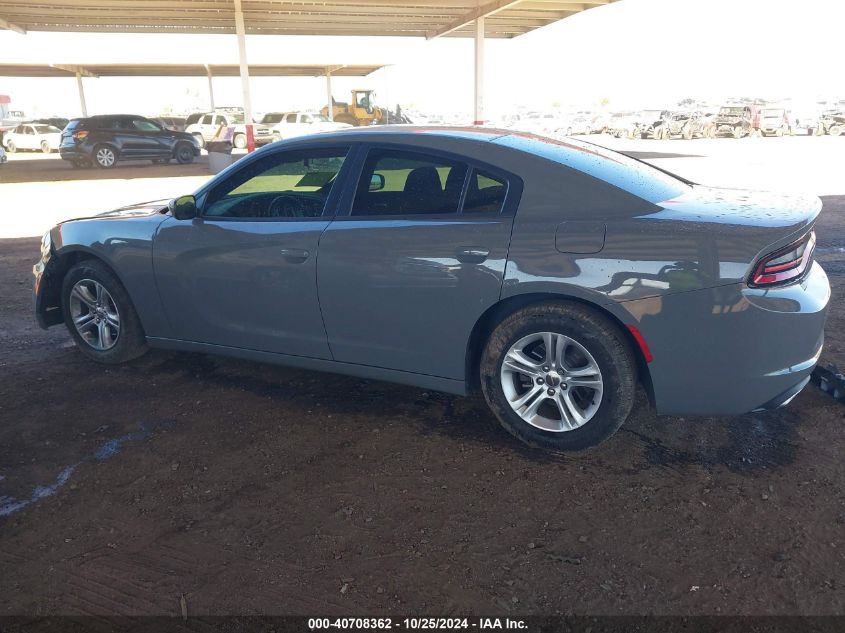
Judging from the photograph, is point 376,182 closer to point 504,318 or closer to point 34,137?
point 504,318

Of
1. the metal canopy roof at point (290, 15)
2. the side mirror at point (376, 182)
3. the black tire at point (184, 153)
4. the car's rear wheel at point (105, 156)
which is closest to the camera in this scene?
the side mirror at point (376, 182)

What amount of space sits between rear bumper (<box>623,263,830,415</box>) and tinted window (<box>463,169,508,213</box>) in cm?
84

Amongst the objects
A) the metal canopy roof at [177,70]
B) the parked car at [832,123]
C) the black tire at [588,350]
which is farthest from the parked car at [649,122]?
the black tire at [588,350]

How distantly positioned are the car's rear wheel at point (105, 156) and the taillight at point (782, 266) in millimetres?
24305

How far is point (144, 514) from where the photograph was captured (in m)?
2.99

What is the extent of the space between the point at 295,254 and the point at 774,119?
35667mm

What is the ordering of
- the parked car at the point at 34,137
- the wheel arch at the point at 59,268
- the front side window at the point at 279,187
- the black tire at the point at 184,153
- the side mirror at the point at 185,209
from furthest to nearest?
the parked car at the point at 34,137 < the black tire at the point at 184,153 < the wheel arch at the point at 59,268 < the side mirror at the point at 185,209 < the front side window at the point at 279,187

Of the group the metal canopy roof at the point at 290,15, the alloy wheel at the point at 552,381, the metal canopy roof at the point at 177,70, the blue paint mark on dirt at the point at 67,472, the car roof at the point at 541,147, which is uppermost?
the metal canopy roof at the point at 177,70

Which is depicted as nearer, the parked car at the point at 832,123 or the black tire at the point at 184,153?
the black tire at the point at 184,153

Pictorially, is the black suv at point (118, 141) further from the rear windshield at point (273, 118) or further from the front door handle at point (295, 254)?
the front door handle at point (295, 254)

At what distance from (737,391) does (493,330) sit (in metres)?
1.16

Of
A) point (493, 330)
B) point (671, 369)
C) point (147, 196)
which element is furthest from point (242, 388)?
point (147, 196)

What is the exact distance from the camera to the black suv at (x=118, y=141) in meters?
22.8

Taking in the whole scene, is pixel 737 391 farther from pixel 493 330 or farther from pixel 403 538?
pixel 403 538
